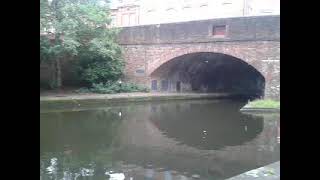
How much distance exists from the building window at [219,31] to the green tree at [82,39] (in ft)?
13.0

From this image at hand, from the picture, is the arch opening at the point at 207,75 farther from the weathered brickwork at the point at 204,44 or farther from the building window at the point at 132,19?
the building window at the point at 132,19

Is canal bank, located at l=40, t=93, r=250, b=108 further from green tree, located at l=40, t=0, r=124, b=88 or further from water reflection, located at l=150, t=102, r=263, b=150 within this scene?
water reflection, located at l=150, t=102, r=263, b=150

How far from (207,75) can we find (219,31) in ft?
16.7

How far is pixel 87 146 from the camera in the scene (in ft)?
21.8

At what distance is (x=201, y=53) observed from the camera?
56.0 ft

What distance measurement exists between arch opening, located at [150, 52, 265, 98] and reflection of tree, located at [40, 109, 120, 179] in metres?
7.59

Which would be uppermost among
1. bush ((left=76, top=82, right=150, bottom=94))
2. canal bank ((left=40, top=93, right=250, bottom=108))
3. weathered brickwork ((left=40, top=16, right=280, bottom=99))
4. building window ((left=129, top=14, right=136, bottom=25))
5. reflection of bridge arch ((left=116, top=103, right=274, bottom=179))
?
building window ((left=129, top=14, right=136, bottom=25))

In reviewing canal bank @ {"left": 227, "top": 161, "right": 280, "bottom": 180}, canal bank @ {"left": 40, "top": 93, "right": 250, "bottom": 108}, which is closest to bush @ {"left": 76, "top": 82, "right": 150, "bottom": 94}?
canal bank @ {"left": 40, "top": 93, "right": 250, "bottom": 108}

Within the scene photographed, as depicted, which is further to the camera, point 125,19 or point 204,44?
point 125,19

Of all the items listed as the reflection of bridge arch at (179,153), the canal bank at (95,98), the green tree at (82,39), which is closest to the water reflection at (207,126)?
the reflection of bridge arch at (179,153)

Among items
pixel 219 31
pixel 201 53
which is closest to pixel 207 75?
pixel 201 53

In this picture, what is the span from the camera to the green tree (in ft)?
46.3

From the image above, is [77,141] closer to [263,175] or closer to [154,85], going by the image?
[263,175]
